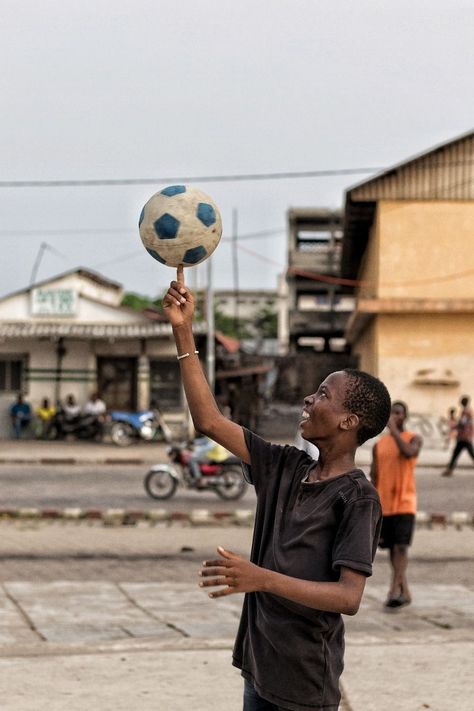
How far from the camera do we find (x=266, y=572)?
343 cm

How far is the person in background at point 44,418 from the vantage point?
1334 inches

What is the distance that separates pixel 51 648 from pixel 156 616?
5.48 ft

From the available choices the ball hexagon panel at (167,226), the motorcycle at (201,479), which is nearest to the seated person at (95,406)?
the motorcycle at (201,479)

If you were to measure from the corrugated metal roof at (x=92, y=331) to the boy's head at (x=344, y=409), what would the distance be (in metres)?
29.3

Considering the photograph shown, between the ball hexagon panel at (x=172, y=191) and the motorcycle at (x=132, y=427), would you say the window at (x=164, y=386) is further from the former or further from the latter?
the ball hexagon panel at (x=172, y=191)

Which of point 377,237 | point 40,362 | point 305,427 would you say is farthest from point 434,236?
point 305,427

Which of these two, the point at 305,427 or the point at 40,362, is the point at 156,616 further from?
the point at 40,362

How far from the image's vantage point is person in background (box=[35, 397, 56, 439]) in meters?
33.9

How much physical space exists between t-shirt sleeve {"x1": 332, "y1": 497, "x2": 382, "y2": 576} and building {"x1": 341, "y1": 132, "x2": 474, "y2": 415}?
28889 millimetres

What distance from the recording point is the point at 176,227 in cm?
423

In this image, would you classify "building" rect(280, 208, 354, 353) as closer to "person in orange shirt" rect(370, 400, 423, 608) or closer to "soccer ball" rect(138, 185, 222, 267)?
"person in orange shirt" rect(370, 400, 423, 608)

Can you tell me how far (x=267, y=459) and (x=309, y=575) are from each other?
0.46m

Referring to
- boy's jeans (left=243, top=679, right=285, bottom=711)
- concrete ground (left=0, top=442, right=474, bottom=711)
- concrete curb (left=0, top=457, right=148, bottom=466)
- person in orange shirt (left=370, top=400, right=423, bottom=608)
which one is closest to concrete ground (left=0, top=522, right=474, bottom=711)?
concrete ground (left=0, top=442, right=474, bottom=711)

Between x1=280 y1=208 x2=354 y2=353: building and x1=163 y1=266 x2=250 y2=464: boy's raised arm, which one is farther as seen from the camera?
x1=280 y1=208 x2=354 y2=353: building
